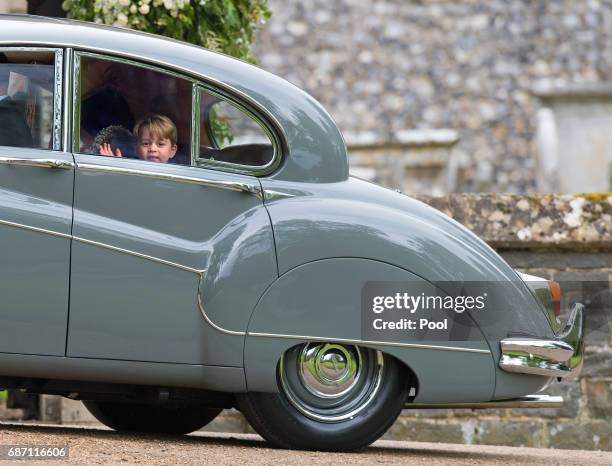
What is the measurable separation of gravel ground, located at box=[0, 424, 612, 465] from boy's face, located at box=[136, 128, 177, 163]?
3.87ft

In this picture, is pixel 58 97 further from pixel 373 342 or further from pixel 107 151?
pixel 373 342

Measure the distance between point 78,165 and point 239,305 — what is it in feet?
2.83

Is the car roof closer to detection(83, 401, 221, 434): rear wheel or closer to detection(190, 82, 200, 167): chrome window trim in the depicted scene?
detection(190, 82, 200, 167): chrome window trim

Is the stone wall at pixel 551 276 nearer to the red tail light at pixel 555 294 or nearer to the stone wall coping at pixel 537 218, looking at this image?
the stone wall coping at pixel 537 218

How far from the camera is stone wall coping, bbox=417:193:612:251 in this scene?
7.72 meters

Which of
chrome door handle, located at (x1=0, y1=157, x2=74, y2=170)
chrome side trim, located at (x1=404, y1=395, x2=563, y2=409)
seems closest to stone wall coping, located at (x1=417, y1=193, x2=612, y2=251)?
chrome side trim, located at (x1=404, y1=395, x2=563, y2=409)

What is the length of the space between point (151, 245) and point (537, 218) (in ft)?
10.1

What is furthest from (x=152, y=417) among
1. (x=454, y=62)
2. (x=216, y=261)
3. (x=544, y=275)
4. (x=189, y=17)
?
(x=454, y=62)

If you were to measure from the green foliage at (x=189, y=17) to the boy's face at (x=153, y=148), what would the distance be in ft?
4.95

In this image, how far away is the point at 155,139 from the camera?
559cm

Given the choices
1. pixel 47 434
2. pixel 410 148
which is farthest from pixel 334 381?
pixel 410 148

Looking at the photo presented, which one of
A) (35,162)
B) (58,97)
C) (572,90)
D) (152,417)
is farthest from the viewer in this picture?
(572,90)

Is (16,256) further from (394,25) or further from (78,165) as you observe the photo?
(394,25)

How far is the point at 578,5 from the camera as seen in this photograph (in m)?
17.8
